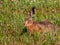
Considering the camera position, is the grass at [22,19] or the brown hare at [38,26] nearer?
the grass at [22,19]

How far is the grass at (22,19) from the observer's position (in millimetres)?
8594

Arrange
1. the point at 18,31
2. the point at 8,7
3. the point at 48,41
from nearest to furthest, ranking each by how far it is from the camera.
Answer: the point at 48,41, the point at 18,31, the point at 8,7

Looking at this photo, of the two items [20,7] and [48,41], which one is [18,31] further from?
[20,7]

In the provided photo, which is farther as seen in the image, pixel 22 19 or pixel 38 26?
pixel 22 19

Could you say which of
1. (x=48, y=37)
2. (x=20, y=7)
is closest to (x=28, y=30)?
(x=48, y=37)

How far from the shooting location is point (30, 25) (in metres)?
9.16

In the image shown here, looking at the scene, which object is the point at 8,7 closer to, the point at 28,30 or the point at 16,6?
the point at 16,6

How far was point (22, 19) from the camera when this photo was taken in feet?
32.0

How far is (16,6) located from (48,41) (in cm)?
273

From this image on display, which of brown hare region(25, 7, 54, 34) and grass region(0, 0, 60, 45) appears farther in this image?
brown hare region(25, 7, 54, 34)

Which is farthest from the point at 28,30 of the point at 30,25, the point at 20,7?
the point at 20,7

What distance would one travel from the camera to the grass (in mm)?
8594

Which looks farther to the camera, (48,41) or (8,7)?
(8,7)

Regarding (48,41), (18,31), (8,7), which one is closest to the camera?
(48,41)
